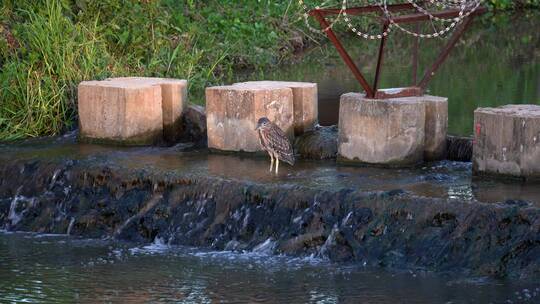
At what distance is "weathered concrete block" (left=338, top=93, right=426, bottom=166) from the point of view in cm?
1166

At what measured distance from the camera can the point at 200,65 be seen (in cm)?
1758

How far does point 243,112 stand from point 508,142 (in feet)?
8.76

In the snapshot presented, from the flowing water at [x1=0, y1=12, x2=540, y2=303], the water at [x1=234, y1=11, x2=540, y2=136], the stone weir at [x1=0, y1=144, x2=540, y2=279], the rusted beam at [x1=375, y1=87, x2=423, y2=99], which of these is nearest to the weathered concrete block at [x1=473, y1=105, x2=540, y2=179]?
the flowing water at [x1=0, y1=12, x2=540, y2=303]

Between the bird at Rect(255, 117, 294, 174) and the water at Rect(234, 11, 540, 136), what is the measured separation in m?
3.00

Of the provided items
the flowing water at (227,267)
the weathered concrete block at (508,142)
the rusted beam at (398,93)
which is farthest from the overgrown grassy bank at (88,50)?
the weathered concrete block at (508,142)

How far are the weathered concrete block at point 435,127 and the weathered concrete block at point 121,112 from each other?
9.41 ft

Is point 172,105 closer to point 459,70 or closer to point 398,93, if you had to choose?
point 398,93

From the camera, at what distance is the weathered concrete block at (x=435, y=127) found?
39.1ft

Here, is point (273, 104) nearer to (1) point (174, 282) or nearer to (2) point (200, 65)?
(1) point (174, 282)

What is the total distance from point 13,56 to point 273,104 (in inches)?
147

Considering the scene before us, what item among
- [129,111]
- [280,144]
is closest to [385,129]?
[280,144]

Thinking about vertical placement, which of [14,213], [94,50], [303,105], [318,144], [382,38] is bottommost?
[14,213]

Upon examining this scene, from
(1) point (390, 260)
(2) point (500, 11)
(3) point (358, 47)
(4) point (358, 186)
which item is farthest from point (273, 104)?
(2) point (500, 11)

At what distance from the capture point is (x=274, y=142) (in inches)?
456
